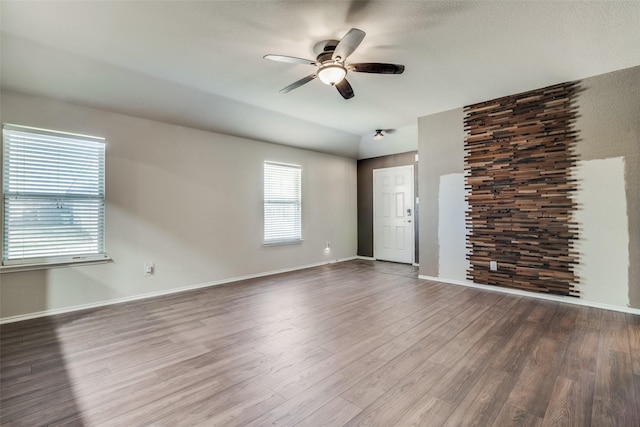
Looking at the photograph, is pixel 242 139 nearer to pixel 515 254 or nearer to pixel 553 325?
pixel 515 254

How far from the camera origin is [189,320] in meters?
3.03

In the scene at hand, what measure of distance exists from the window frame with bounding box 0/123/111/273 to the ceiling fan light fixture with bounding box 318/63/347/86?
9.54 ft

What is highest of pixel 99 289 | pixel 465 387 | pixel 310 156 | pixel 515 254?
pixel 310 156

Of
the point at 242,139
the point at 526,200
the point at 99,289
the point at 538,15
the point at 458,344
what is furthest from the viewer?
the point at 242,139

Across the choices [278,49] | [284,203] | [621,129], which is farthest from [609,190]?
[284,203]

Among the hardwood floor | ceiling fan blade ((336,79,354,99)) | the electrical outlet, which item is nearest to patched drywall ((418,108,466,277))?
the hardwood floor

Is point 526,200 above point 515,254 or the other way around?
above

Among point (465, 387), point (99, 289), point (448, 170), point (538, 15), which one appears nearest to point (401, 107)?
point (448, 170)

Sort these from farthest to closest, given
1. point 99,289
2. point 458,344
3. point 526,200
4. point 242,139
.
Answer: point 242,139 → point 526,200 → point 99,289 → point 458,344

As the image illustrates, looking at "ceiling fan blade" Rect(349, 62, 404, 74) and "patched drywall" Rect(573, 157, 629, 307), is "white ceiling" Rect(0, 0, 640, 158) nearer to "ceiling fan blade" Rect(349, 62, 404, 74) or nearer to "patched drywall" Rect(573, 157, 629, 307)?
"ceiling fan blade" Rect(349, 62, 404, 74)

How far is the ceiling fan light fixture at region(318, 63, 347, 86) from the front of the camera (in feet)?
8.36

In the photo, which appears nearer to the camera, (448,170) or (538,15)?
(538,15)

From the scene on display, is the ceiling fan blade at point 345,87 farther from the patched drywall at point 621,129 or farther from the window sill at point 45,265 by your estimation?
the window sill at point 45,265

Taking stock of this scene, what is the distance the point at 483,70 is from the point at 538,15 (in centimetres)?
89
